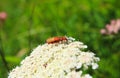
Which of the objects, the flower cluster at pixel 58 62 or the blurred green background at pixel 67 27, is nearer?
the flower cluster at pixel 58 62

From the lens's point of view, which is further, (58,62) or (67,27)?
(67,27)

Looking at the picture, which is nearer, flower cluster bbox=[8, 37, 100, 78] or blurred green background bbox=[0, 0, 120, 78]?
flower cluster bbox=[8, 37, 100, 78]

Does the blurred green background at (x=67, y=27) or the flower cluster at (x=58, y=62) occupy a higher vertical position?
the blurred green background at (x=67, y=27)

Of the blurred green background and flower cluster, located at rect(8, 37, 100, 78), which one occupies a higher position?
the blurred green background

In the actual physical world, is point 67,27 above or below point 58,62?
above

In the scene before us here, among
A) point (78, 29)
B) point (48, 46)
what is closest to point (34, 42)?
point (78, 29)
